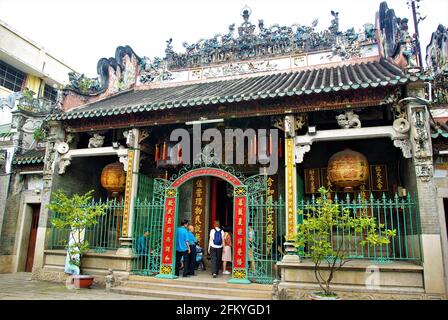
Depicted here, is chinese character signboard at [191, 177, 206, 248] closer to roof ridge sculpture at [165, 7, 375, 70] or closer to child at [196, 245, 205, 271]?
child at [196, 245, 205, 271]

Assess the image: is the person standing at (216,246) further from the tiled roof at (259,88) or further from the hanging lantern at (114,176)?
the hanging lantern at (114,176)

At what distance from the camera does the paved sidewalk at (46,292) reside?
6.75 m

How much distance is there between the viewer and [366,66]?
30.0 ft

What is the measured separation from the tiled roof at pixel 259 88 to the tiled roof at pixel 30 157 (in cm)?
209

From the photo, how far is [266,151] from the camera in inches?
320

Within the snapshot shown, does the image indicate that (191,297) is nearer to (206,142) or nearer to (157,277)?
(157,277)

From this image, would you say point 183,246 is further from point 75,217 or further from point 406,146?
point 406,146

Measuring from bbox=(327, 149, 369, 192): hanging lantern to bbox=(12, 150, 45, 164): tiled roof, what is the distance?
8444 millimetres

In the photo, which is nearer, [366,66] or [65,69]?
[366,66]

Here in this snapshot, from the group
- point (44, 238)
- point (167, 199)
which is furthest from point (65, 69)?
point (167, 199)

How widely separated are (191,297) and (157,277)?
1.38 meters

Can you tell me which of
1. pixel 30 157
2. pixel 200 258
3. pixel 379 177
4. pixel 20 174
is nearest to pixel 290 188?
pixel 379 177

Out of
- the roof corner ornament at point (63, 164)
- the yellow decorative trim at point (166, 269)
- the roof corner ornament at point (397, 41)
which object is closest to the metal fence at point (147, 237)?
the yellow decorative trim at point (166, 269)

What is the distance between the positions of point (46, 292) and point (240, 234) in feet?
13.8
